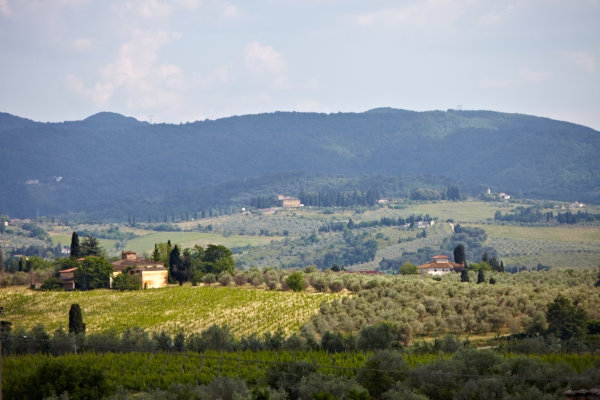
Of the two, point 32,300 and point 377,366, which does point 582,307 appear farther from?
point 32,300

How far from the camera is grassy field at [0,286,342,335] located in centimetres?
7075

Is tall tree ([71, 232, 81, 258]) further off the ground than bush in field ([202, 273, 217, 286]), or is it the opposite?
tall tree ([71, 232, 81, 258])

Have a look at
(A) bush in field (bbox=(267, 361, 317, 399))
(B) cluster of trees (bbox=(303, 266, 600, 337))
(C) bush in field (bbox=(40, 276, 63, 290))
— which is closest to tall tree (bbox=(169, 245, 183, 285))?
(C) bush in field (bbox=(40, 276, 63, 290))

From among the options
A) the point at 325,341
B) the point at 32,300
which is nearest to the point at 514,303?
the point at 325,341

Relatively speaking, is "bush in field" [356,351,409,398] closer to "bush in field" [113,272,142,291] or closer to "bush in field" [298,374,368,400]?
"bush in field" [298,374,368,400]

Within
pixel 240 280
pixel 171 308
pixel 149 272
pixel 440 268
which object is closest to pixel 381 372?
pixel 171 308

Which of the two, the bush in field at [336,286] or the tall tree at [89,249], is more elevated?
the tall tree at [89,249]

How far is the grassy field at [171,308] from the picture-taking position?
232ft

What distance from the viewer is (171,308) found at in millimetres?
78875

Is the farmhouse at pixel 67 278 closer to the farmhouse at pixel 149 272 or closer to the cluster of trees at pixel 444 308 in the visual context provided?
the farmhouse at pixel 149 272

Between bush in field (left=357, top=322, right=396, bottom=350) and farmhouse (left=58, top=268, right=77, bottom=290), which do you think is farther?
farmhouse (left=58, top=268, right=77, bottom=290)

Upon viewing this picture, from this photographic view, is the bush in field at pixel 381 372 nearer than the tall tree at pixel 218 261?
Yes

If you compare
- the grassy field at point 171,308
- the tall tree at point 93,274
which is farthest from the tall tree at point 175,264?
the grassy field at point 171,308

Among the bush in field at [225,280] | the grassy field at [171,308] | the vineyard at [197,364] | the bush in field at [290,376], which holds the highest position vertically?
the bush in field at [290,376]
